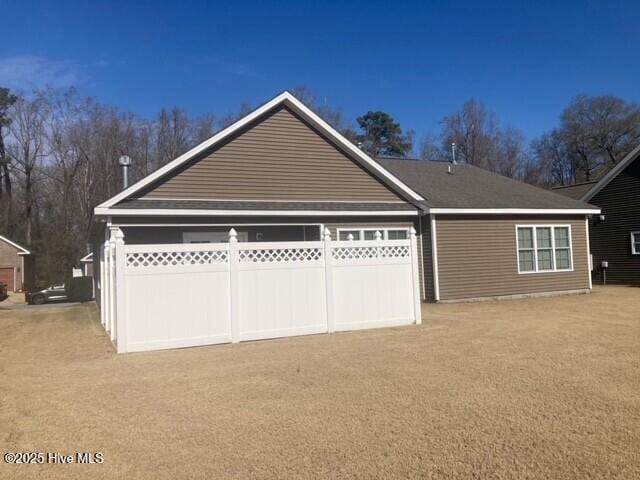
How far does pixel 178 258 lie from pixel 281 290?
1.83 metres

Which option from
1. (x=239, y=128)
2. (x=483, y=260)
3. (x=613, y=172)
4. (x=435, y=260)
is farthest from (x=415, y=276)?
(x=613, y=172)

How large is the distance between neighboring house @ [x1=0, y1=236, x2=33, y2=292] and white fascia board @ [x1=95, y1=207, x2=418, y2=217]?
108 feet

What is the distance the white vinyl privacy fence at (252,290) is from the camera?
25.5 ft

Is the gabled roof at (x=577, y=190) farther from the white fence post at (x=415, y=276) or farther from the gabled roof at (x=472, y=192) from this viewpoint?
the white fence post at (x=415, y=276)

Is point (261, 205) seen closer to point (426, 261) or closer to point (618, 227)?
point (426, 261)

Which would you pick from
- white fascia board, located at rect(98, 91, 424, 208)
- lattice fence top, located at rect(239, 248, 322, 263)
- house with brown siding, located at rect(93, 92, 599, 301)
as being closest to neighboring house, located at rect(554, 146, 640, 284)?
house with brown siding, located at rect(93, 92, 599, 301)

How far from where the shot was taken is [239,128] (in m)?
13.3

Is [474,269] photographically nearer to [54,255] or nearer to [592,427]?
[592,427]

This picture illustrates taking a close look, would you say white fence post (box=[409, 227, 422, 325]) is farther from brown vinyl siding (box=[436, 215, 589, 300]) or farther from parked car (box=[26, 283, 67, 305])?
parked car (box=[26, 283, 67, 305])

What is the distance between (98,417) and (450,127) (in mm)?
46089

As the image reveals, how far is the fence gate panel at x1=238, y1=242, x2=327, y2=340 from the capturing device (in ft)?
27.7

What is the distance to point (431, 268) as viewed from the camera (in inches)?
582

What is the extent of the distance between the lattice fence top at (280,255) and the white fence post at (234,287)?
17cm

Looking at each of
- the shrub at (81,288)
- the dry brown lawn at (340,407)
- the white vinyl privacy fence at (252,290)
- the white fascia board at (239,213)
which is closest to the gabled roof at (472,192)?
the white fascia board at (239,213)
